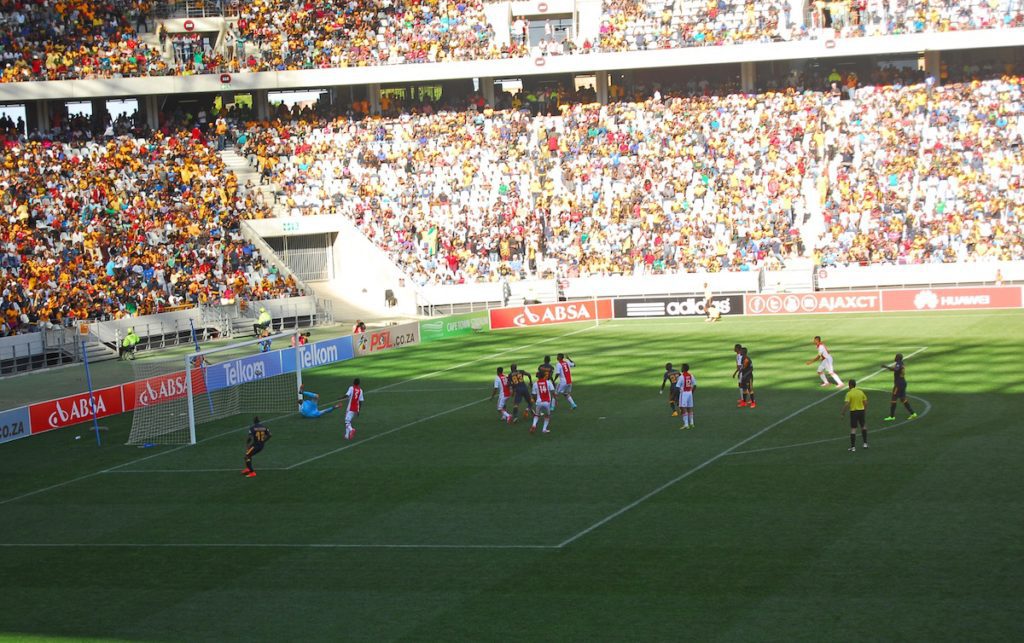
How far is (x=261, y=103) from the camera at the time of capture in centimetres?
6838

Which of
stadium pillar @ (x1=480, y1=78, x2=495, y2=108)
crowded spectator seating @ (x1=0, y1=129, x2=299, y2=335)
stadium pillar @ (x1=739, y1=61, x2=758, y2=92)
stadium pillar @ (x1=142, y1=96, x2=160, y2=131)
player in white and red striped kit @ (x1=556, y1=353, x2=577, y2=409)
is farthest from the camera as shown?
stadium pillar @ (x1=480, y1=78, x2=495, y2=108)

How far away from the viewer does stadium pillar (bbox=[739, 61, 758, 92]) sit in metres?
66.6

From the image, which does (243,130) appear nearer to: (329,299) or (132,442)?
(329,299)

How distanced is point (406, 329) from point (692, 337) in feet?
38.3

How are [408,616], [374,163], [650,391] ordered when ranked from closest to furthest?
[408,616] < [650,391] < [374,163]

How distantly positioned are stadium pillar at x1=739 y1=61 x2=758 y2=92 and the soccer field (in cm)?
3080

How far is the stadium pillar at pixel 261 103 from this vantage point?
68.2m

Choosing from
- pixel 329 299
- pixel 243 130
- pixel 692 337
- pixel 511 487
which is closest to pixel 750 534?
pixel 511 487

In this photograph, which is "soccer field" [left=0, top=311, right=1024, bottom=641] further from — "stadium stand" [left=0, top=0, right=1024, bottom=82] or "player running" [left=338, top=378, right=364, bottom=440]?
"stadium stand" [left=0, top=0, right=1024, bottom=82]

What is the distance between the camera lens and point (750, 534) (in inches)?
842

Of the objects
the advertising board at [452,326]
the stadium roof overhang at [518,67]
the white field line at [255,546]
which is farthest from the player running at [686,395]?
the stadium roof overhang at [518,67]

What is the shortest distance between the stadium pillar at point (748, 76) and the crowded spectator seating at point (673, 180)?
1.43 metres

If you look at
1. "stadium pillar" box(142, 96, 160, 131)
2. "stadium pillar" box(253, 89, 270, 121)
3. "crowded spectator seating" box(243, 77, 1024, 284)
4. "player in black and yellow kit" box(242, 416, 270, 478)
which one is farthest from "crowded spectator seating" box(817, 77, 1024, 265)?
"player in black and yellow kit" box(242, 416, 270, 478)

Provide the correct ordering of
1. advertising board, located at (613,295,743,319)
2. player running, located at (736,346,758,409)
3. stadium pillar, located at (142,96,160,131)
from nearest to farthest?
player running, located at (736,346,758,409), advertising board, located at (613,295,743,319), stadium pillar, located at (142,96,160,131)
